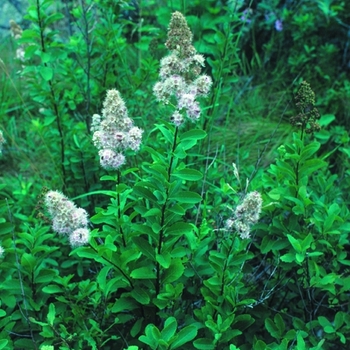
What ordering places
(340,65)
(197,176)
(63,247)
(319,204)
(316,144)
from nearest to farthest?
(197,176) → (316,144) → (319,204) → (63,247) → (340,65)

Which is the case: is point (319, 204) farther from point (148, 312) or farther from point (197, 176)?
point (148, 312)

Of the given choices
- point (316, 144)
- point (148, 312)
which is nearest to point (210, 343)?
point (148, 312)

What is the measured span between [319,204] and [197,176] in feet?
2.08

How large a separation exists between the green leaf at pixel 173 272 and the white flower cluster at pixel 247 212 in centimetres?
26

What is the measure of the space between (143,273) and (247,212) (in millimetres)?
432

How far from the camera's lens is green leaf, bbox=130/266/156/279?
1825 millimetres

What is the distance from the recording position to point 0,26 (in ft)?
16.5

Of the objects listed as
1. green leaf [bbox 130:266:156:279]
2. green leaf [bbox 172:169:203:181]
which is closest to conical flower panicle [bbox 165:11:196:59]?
green leaf [bbox 172:169:203:181]

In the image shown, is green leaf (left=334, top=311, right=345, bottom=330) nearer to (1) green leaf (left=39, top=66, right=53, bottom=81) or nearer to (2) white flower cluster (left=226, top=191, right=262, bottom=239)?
(2) white flower cluster (left=226, top=191, right=262, bottom=239)

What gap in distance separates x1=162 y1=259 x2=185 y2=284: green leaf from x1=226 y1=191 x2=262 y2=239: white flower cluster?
26 centimetres

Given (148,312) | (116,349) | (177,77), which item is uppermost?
(177,77)

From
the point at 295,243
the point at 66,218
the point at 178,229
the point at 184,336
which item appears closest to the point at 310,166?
the point at 295,243

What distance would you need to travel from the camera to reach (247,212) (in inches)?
67.3

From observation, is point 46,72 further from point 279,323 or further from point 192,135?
point 279,323
